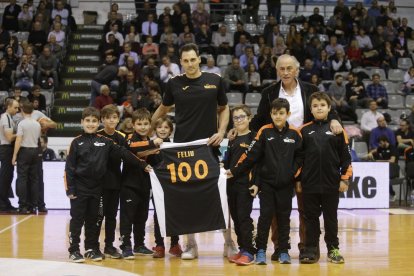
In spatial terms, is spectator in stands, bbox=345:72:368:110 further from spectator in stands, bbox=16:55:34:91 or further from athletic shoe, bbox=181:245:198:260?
athletic shoe, bbox=181:245:198:260

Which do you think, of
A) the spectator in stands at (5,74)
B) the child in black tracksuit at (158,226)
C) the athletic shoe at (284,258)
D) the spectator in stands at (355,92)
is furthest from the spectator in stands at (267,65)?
the athletic shoe at (284,258)

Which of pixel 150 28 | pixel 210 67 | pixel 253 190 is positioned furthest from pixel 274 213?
pixel 150 28

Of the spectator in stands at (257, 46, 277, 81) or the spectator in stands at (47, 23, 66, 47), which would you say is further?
the spectator in stands at (47, 23, 66, 47)

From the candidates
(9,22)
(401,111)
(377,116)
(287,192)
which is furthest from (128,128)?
(9,22)

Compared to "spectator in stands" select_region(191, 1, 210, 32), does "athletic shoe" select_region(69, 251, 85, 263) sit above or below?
below

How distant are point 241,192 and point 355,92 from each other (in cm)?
1202

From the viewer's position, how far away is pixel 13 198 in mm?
14453

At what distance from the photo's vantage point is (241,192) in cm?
801

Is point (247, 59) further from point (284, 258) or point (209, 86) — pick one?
point (284, 258)

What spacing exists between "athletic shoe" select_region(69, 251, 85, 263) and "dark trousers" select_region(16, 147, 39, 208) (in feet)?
19.2

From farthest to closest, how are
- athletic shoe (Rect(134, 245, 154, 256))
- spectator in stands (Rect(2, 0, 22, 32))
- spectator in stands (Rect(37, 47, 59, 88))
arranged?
spectator in stands (Rect(2, 0, 22, 32)) → spectator in stands (Rect(37, 47, 59, 88)) → athletic shoe (Rect(134, 245, 154, 256))

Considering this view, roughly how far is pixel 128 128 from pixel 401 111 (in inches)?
464

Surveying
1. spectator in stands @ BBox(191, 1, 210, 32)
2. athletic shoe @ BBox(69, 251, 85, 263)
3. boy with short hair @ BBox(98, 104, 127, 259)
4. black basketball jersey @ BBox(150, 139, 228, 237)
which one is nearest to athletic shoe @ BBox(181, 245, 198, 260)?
black basketball jersey @ BBox(150, 139, 228, 237)

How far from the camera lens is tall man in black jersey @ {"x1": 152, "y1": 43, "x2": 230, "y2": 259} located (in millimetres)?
7875
